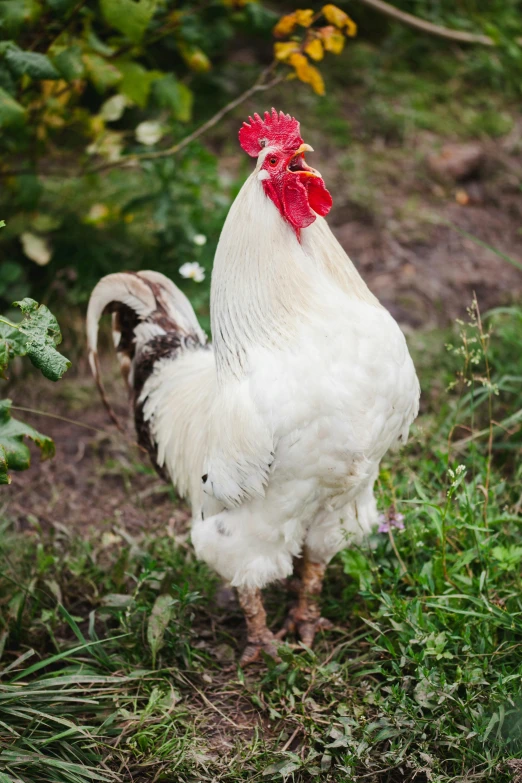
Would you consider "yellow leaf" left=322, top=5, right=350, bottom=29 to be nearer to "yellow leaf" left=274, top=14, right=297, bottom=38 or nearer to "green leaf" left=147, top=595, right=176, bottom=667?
"yellow leaf" left=274, top=14, right=297, bottom=38

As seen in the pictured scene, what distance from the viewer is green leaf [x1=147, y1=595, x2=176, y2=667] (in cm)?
285

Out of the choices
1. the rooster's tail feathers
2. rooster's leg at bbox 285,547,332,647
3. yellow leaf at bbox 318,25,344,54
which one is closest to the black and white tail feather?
the rooster's tail feathers

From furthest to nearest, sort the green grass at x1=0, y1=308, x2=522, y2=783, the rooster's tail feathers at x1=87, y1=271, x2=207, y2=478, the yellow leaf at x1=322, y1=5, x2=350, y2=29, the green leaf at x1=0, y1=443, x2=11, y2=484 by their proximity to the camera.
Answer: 1. the yellow leaf at x1=322, y1=5, x2=350, y2=29
2. the rooster's tail feathers at x1=87, y1=271, x2=207, y2=478
3. the green grass at x1=0, y1=308, x2=522, y2=783
4. the green leaf at x1=0, y1=443, x2=11, y2=484

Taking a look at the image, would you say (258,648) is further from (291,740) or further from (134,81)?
(134,81)

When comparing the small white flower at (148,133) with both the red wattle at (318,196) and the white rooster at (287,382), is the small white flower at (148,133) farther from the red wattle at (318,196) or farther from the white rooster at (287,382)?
the red wattle at (318,196)

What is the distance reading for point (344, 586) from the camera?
330 cm

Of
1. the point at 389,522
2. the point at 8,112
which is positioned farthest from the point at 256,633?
the point at 8,112

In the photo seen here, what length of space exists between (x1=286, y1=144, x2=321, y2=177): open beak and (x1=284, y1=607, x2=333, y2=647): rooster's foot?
5.90ft

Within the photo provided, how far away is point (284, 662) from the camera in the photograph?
2904 millimetres

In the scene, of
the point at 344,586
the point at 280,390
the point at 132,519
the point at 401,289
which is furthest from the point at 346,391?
the point at 401,289

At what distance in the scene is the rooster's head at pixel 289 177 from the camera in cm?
238

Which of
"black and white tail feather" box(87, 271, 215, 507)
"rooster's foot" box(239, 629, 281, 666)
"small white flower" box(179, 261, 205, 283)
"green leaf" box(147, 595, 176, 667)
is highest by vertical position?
"black and white tail feather" box(87, 271, 215, 507)

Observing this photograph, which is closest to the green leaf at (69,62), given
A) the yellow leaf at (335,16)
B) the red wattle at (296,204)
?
the yellow leaf at (335,16)

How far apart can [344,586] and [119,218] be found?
2.80m
